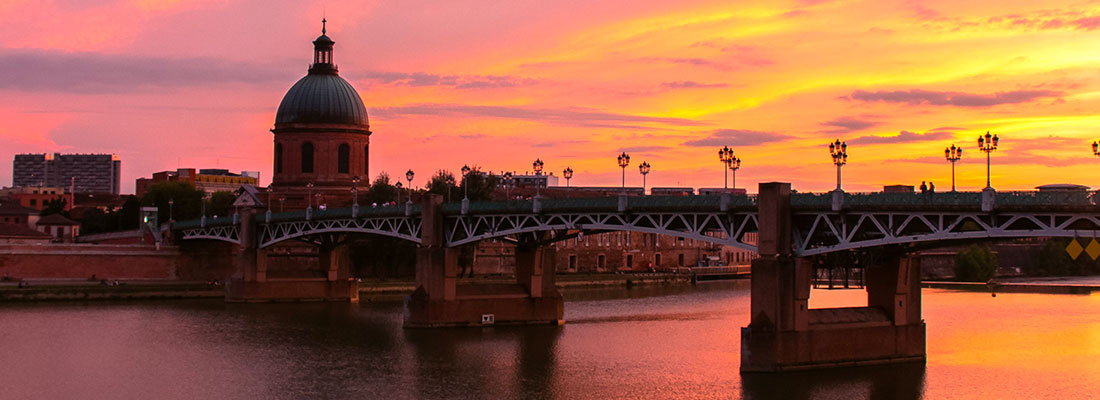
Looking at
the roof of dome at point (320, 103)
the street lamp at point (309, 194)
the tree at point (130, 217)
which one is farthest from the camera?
the tree at point (130, 217)

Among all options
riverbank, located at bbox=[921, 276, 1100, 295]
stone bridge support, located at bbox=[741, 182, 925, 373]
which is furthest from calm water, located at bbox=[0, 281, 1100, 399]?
riverbank, located at bbox=[921, 276, 1100, 295]

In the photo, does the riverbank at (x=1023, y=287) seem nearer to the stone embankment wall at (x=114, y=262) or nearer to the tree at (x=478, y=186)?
the tree at (x=478, y=186)

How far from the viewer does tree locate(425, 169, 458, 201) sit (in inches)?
4719

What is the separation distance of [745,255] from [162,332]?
125 metres

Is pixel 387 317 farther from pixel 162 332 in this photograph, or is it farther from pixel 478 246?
pixel 478 246

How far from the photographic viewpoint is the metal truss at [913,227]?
47.8 meters

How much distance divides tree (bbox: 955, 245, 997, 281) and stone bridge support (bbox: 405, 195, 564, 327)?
7470 cm

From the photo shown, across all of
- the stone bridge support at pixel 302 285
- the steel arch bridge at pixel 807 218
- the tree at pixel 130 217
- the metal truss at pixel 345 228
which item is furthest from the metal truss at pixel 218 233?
the tree at pixel 130 217

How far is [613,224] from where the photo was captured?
67812mm

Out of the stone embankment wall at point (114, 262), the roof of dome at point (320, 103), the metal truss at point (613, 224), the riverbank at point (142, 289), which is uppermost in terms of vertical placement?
the roof of dome at point (320, 103)

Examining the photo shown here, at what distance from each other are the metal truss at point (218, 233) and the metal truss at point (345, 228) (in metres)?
3.88

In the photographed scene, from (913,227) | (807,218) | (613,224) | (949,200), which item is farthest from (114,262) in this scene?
(949,200)

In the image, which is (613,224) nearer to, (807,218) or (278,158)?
(807,218)

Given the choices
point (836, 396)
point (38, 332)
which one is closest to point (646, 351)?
point (836, 396)
